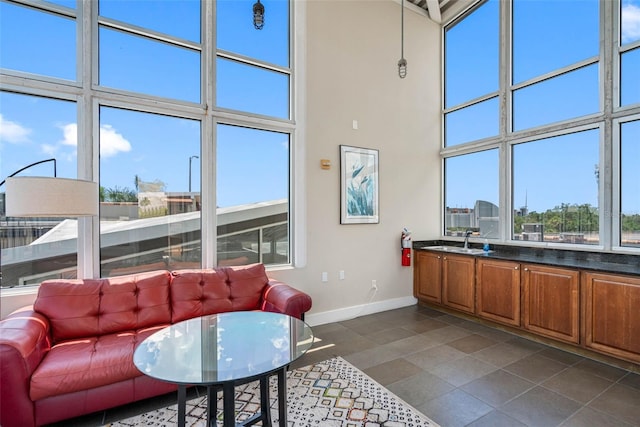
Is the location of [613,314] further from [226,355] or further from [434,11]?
[434,11]

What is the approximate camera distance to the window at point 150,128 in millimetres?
2672

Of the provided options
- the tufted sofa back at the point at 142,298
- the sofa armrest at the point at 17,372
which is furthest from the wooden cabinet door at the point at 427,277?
the sofa armrest at the point at 17,372

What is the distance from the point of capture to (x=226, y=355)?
1.63 m

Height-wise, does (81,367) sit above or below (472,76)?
below

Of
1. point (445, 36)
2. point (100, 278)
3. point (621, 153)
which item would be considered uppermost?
point (445, 36)

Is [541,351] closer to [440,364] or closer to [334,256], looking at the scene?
[440,364]

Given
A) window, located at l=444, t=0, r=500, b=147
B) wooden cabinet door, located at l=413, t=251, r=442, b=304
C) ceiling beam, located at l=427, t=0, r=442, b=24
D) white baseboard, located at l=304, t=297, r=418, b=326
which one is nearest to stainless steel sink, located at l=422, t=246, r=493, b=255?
wooden cabinet door, located at l=413, t=251, r=442, b=304

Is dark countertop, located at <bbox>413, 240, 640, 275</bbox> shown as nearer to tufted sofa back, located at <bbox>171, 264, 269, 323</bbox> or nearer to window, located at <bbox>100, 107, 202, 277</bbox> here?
tufted sofa back, located at <bbox>171, 264, 269, 323</bbox>

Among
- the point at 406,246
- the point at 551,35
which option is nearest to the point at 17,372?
the point at 406,246

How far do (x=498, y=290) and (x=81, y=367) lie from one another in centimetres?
406

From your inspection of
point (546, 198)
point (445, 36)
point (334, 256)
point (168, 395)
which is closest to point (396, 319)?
point (334, 256)

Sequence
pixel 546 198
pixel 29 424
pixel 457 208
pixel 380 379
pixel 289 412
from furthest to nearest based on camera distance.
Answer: pixel 457 208 < pixel 546 198 < pixel 380 379 < pixel 289 412 < pixel 29 424

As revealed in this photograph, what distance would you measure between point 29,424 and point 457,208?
5183 millimetres

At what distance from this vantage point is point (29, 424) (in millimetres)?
1847
